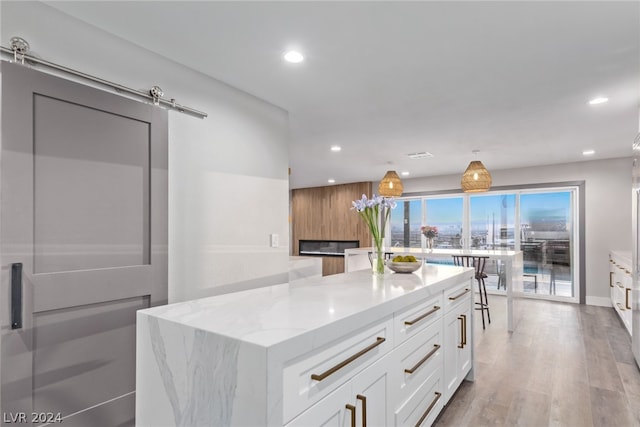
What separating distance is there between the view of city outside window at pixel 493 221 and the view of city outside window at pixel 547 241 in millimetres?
196

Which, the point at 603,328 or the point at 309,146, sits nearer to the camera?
the point at 603,328

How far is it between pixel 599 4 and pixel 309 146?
322 cm

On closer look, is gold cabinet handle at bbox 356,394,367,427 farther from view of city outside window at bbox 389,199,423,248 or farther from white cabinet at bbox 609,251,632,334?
view of city outside window at bbox 389,199,423,248

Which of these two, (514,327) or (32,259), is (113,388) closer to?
(32,259)

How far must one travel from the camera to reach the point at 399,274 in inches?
99.3

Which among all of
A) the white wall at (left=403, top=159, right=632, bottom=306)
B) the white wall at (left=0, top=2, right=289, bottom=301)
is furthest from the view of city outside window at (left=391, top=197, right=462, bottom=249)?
the white wall at (left=0, top=2, right=289, bottom=301)

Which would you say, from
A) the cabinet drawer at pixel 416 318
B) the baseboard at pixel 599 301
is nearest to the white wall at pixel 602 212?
the baseboard at pixel 599 301

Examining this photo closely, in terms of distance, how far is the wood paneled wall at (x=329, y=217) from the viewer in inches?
313

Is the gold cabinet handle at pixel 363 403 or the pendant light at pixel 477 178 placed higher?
the pendant light at pixel 477 178

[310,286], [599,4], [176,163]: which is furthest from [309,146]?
[599,4]

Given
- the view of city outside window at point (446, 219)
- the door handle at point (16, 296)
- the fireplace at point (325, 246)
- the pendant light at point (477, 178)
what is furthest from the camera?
the fireplace at point (325, 246)

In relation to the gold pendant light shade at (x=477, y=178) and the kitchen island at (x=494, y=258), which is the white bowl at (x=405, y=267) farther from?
the kitchen island at (x=494, y=258)

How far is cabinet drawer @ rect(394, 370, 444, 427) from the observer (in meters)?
1.67

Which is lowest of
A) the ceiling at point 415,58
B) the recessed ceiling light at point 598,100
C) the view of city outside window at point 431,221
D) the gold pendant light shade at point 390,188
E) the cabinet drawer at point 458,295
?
the cabinet drawer at point 458,295
